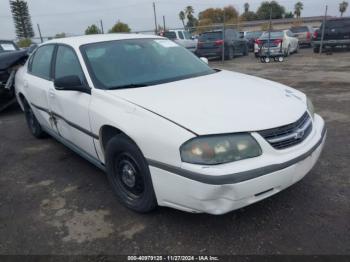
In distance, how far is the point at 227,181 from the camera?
7.32ft

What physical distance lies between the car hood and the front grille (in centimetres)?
4

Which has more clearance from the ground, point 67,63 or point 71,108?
point 67,63

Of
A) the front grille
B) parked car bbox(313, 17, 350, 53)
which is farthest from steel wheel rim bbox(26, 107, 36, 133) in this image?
parked car bbox(313, 17, 350, 53)

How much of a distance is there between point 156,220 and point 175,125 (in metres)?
0.98

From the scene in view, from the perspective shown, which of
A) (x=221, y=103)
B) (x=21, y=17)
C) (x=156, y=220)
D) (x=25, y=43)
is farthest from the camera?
(x=21, y=17)

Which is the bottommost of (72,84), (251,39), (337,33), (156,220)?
(251,39)

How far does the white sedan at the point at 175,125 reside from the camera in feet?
7.63

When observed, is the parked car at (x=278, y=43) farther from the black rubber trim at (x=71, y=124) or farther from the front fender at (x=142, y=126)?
the front fender at (x=142, y=126)

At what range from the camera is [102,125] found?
2988 millimetres

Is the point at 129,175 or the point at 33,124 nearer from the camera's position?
the point at 129,175

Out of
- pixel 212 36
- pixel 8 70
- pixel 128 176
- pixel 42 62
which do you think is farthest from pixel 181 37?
pixel 128 176

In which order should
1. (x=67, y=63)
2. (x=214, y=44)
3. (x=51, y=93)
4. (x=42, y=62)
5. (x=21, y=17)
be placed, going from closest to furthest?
(x=67, y=63)
(x=51, y=93)
(x=42, y=62)
(x=214, y=44)
(x=21, y=17)

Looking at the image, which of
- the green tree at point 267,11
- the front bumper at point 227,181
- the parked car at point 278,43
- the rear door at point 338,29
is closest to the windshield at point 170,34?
the parked car at point 278,43

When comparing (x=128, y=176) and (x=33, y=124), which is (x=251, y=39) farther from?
(x=128, y=176)
